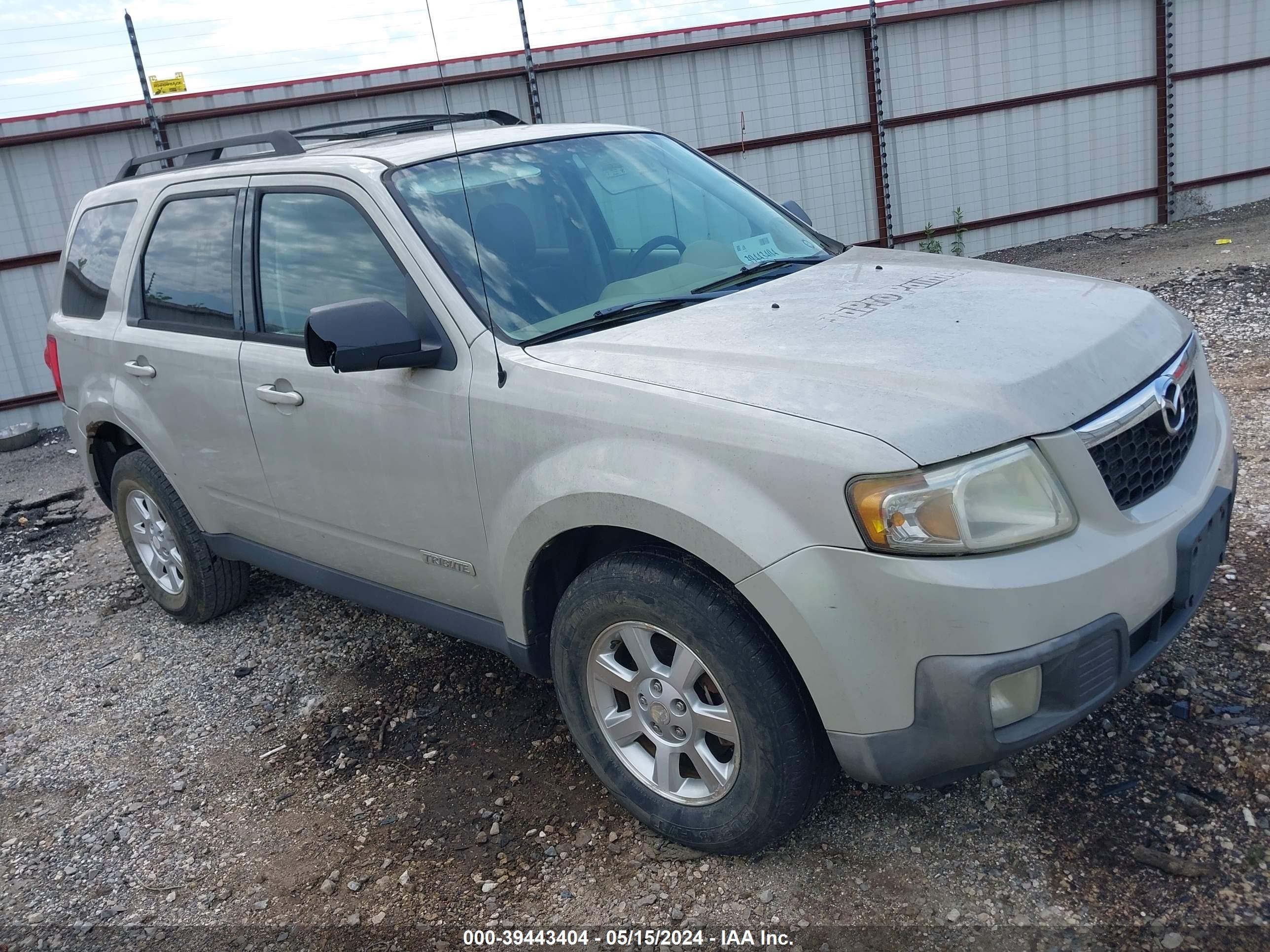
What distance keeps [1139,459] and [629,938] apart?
5.60 feet

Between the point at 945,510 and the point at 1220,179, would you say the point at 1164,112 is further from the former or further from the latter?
the point at 945,510

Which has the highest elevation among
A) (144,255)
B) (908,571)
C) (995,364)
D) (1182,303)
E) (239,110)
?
(239,110)

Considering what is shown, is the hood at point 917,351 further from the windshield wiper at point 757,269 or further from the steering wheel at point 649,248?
the steering wheel at point 649,248

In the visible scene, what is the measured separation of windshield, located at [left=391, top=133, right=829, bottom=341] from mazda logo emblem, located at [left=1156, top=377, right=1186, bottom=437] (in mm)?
1252

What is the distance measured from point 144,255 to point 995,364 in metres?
3.47

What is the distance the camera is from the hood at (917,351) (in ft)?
7.41

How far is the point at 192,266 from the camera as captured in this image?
4012 millimetres

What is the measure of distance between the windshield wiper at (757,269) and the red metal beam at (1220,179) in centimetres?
1207

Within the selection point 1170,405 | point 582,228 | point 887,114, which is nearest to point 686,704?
point 1170,405

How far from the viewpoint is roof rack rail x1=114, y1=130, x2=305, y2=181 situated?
3867mm

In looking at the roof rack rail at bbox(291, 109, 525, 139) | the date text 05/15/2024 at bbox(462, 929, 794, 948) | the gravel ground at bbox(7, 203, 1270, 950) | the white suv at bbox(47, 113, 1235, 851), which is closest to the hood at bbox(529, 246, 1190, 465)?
the white suv at bbox(47, 113, 1235, 851)

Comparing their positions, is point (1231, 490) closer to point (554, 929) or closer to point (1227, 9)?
point (554, 929)

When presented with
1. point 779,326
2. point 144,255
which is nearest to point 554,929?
point 779,326

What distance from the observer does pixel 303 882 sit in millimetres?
2973
